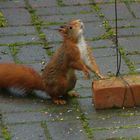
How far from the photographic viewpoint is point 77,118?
5699mm

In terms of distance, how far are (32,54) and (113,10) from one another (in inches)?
58.7

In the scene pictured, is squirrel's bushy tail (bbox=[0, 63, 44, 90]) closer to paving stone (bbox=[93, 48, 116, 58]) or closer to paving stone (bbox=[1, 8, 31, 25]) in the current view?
paving stone (bbox=[93, 48, 116, 58])

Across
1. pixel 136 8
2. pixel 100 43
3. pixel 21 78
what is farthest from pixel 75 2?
pixel 21 78

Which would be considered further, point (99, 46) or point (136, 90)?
point (99, 46)

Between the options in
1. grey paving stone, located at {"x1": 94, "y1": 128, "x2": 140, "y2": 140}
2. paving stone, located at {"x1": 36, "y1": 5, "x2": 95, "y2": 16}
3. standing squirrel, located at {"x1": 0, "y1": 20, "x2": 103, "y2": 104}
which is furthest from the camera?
paving stone, located at {"x1": 36, "y1": 5, "x2": 95, "y2": 16}

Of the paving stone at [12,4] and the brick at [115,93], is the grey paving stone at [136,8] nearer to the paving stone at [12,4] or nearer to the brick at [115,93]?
the paving stone at [12,4]

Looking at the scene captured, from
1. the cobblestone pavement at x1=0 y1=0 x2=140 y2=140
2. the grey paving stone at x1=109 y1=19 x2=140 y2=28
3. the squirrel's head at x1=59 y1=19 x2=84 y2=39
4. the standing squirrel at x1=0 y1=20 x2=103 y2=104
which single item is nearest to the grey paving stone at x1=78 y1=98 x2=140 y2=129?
the cobblestone pavement at x1=0 y1=0 x2=140 y2=140

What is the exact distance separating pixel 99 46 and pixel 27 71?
132 cm

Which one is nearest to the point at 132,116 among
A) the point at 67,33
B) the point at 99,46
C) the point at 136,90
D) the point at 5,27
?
the point at 136,90

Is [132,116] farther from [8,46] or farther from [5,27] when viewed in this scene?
[5,27]

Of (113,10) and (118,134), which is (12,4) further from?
(118,134)

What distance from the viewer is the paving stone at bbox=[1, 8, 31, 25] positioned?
774 centimetres

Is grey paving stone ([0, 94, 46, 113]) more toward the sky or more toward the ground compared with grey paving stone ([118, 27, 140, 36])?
more toward the ground

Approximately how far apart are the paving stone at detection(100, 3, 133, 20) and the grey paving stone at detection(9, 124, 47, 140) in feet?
8.56
